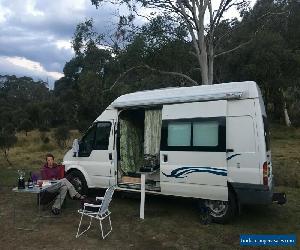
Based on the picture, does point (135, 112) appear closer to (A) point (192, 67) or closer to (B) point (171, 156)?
(B) point (171, 156)

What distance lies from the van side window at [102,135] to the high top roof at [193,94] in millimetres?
552

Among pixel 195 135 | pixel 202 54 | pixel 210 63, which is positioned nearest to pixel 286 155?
pixel 210 63

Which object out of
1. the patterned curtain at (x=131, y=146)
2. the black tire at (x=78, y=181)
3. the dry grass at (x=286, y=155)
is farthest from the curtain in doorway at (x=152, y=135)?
the dry grass at (x=286, y=155)

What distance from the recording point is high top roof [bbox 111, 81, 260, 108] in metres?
7.79

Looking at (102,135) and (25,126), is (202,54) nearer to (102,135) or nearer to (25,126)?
(102,135)

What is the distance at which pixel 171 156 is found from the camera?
8539mm

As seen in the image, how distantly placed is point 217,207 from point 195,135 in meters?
1.51

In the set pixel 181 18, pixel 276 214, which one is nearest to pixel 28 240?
pixel 276 214

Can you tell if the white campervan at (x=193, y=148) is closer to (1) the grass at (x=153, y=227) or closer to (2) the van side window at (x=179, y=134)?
(2) the van side window at (x=179, y=134)

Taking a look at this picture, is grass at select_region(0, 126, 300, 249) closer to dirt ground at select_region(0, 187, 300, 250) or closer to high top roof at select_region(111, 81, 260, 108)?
dirt ground at select_region(0, 187, 300, 250)

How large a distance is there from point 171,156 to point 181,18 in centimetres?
1053

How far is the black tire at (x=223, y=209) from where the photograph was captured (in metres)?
7.94

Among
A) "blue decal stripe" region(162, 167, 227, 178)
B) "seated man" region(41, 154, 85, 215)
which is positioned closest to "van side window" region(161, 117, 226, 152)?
"blue decal stripe" region(162, 167, 227, 178)

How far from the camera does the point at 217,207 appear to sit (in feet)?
26.9
